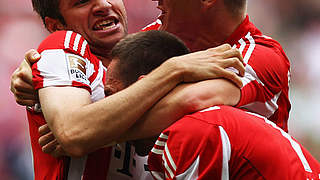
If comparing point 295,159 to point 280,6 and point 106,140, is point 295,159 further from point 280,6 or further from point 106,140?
point 280,6

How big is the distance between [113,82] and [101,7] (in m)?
0.80

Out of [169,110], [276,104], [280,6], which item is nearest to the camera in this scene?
[169,110]

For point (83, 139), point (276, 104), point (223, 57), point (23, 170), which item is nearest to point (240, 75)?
point (223, 57)

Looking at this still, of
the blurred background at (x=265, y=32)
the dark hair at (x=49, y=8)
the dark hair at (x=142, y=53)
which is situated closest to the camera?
the dark hair at (x=142, y=53)

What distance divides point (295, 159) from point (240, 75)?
504 millimetres

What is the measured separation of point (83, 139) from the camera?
206cm

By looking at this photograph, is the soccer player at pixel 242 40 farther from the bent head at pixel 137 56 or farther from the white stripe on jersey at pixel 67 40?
the white stripe on jersey at pixel 67 40

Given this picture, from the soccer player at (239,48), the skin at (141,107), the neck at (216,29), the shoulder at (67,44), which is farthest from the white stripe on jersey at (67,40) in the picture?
the neck at (216,29)

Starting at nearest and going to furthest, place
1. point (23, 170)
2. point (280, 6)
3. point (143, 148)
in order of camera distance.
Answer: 1. point (143, 148)
2. point (23, 170)
3. point (280, 6)

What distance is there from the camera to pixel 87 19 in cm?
289

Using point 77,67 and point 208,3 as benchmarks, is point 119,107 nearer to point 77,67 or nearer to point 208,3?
point 77,67

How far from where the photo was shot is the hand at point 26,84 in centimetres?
242

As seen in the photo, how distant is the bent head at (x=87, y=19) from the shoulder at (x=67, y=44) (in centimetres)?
37

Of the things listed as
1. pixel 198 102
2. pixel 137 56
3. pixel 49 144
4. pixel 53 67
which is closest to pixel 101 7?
pixel 53 67
